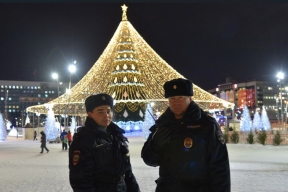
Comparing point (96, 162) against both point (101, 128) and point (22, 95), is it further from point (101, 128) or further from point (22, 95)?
point (22, 95)

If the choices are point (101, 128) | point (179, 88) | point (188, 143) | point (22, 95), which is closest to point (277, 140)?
point (179, 88)

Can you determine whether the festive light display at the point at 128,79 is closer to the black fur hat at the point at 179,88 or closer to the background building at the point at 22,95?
the black fur hat at the point at 179,88

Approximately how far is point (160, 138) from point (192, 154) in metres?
0.32

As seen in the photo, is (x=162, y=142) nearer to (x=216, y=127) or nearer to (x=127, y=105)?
(x=216, y=127)

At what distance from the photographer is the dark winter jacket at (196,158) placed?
122 inches

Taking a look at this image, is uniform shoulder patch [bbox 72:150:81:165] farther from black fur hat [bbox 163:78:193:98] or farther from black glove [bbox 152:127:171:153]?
black fur hat [bbox 163:78:193:98]

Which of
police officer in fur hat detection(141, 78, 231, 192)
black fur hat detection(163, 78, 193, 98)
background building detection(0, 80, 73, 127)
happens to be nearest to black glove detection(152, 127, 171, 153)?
police officer in fur hat detection(141, 78, 231, 192)

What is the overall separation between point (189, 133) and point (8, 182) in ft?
27.9

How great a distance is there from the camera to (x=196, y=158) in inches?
124

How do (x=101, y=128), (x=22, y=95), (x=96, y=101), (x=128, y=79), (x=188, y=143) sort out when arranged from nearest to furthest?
(x=188, y=143)
(x=101, y=128)
(x=96, y=101)
(x=128, y=79)
(x=22, y=95)

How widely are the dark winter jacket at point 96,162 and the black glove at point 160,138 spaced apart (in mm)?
381

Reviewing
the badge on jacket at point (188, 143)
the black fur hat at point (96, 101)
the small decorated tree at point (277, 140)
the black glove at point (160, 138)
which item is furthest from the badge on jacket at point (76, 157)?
the small decorated tree at point (277, 140)

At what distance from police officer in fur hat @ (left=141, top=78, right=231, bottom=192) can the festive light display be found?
31.7 m

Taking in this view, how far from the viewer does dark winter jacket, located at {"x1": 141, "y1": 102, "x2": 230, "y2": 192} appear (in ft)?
10.2
